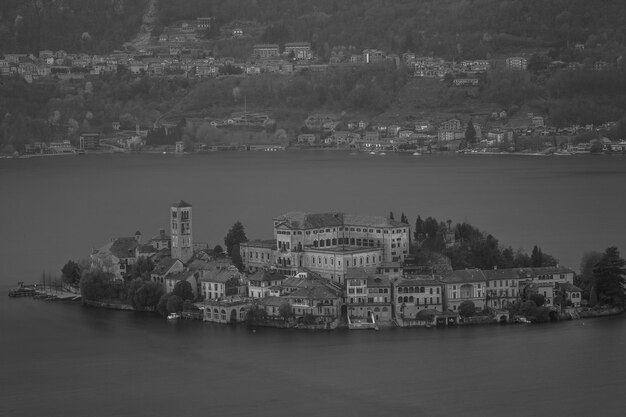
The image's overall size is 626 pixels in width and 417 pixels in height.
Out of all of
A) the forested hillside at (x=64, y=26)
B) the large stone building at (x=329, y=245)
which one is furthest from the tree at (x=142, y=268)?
the forested hillside at (x=64, y=26)

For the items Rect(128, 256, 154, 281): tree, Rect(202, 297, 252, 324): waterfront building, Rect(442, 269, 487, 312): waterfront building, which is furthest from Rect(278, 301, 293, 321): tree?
Rect(128, 256, 154, 281): tree

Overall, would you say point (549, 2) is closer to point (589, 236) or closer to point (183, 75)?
point (183, 75)

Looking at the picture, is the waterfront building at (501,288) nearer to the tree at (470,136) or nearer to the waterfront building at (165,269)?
the waterfront building at (165,269)

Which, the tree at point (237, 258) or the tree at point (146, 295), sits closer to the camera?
the tree at point (146, 295)

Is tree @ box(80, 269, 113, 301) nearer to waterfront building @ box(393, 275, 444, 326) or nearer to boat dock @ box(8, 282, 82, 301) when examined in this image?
boat dock @ box(8, 282, 82, 301)

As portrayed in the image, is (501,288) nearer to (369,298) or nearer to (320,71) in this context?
(369,298)

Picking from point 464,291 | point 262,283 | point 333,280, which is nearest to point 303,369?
point 464,291
